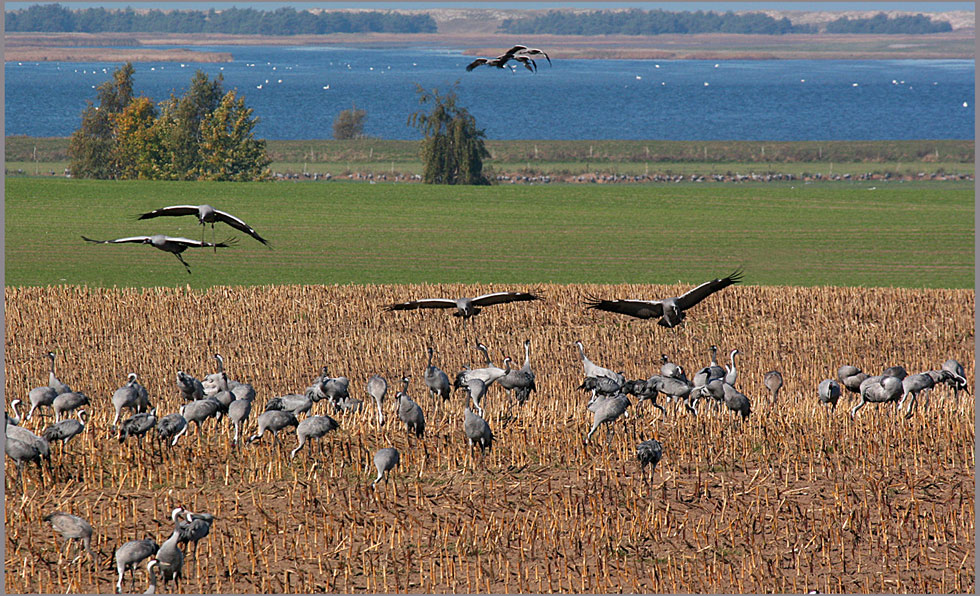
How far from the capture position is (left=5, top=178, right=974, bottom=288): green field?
146ft

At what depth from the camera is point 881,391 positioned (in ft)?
→ 59.5

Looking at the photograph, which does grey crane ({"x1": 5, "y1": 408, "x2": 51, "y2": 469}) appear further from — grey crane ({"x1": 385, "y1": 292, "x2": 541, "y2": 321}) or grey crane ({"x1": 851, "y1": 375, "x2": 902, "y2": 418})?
grey crane ({"x1": 851, "y1": 375, "x2": 902, "y2": 418})

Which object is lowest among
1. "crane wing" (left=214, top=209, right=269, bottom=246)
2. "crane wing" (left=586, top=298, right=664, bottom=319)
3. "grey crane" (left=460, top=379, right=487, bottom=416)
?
"grey crane" (left=460, top=379, right=487, bottom=416)

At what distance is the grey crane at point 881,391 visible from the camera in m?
18.1

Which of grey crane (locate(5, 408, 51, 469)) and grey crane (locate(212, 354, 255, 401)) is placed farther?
grey crane (locate(212, 354, 255, 401))

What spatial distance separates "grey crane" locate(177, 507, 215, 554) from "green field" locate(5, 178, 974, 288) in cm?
3028

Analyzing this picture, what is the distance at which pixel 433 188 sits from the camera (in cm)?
7981

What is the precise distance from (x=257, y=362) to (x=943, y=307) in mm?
18873

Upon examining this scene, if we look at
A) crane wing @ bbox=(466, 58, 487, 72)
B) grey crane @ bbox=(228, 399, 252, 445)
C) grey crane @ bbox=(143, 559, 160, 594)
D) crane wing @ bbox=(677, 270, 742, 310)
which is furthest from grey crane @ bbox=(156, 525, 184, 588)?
crane wing @ bbox=(677, 270, 742, 310)

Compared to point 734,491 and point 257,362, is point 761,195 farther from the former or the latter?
point 734,491

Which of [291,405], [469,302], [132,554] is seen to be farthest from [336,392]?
[132,554]

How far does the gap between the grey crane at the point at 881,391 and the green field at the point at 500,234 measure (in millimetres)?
24052

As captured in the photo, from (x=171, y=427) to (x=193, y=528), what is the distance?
3.91 m

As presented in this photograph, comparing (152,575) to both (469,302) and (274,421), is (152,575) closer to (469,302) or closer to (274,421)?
(274,421)
